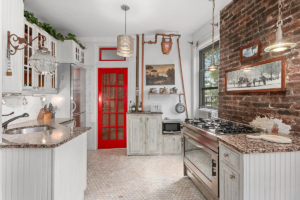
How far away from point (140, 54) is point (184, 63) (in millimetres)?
1106

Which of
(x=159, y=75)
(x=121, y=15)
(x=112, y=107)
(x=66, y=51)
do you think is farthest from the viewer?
(x=112, y=107)

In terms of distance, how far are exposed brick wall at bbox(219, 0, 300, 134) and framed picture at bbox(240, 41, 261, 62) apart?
53mm

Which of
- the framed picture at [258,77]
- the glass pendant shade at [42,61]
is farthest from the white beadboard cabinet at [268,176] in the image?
the glass pendant shade at [42,61]

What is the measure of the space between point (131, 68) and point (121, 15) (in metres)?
1.32

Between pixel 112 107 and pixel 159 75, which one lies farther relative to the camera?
pixel 112 107

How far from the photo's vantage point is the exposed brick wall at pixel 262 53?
1.69 m

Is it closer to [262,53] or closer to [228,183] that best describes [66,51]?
[262,53]

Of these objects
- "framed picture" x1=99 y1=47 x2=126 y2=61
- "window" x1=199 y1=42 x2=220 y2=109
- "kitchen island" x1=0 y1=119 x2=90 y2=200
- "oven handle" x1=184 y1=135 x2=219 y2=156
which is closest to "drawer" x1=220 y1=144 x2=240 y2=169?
"oven handle" x1=184 y1=135 x2=219 y2=156

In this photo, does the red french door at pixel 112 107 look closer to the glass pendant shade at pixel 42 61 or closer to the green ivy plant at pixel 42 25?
the green ivy plant at pixel 42 25

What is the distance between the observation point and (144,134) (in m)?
3.77

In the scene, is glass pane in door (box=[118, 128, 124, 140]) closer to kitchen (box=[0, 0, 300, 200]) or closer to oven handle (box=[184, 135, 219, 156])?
A: kitchen (box=[0, 0, 300, 200])

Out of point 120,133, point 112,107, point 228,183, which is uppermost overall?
point 112,107

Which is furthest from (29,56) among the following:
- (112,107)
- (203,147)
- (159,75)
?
(203,147)

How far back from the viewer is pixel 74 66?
360 cm
